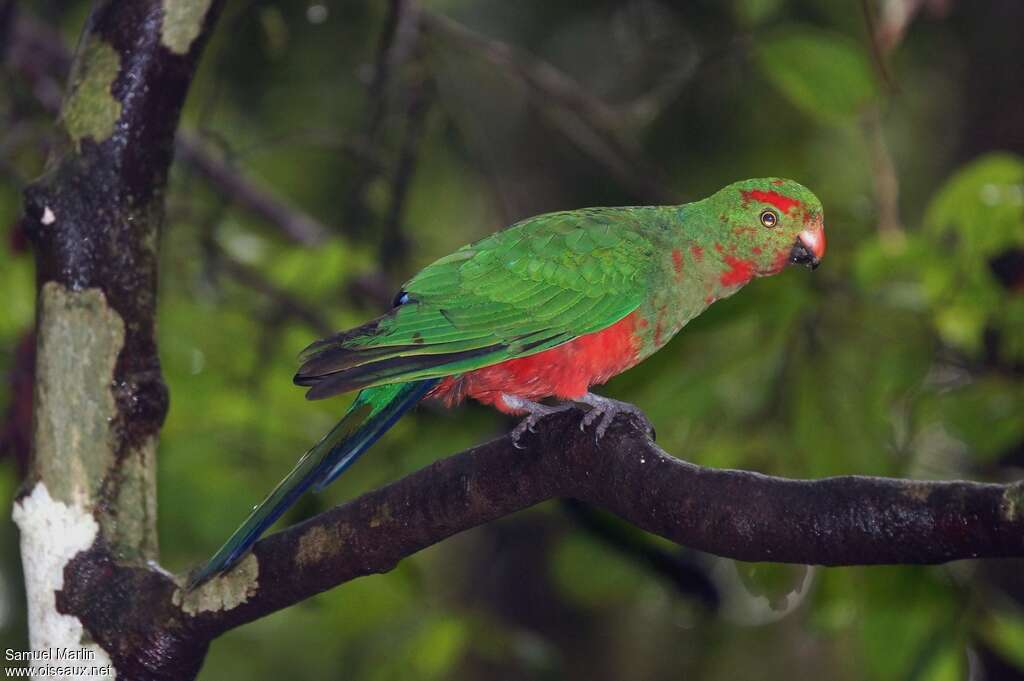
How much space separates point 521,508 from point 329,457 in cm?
45

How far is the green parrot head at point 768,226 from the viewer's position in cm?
310

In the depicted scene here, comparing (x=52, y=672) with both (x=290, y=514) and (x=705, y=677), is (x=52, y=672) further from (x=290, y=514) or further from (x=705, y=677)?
(x=705, y=677)

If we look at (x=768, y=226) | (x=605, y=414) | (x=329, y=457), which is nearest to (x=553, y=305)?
(x=605, y=414)

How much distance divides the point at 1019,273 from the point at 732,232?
4.66ft

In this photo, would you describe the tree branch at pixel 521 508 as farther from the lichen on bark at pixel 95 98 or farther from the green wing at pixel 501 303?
the lichen on bark at pixel 95 98

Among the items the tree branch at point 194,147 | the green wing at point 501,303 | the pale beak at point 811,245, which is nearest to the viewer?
A: the green wing at point 501,303

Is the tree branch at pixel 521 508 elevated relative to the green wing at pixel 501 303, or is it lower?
lower

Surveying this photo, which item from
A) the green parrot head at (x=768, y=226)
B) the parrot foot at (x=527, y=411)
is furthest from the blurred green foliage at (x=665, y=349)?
the parrot foot at (x=527, y=411)

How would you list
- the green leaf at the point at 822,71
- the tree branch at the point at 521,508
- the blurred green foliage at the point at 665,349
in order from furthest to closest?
the green leaf at the point at 822,71, the blurred green foliage at the point at 665,349, the tree branch at the point at 521,508

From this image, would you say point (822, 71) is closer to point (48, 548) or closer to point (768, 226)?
point (768, 226)

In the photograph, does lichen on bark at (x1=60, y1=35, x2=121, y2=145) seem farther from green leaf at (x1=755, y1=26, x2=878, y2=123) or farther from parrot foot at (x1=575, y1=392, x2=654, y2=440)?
green leaf at (x1=755, y1=26, x2=878, y2=123)

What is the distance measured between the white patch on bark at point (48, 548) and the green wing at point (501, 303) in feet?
1.77

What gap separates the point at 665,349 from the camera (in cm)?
427

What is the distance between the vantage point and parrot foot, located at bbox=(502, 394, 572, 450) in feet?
8.00
